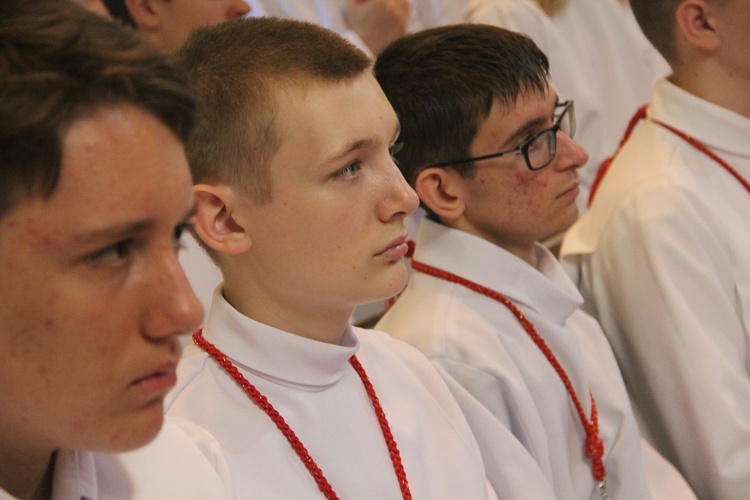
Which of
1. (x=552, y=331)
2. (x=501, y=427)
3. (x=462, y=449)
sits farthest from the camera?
(x=552, y=331)

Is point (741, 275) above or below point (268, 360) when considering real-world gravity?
below

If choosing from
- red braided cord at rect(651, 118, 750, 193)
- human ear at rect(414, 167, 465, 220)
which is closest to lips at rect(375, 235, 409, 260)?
human ear at rect(414, 167, 465, 220)

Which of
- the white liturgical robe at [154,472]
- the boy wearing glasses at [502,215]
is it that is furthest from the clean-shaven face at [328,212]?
the boy wearing glasses at [502,215]

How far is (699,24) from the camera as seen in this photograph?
212cm

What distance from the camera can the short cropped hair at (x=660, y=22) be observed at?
2.16 metres

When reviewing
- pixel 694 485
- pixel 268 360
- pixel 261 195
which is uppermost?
pixel 261 195

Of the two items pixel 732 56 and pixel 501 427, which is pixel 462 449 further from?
pixel 732 56

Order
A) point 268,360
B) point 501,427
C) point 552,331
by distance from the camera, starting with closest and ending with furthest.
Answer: point 268,360 < point 501,427 < point 552,331

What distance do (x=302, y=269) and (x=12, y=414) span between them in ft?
1.70

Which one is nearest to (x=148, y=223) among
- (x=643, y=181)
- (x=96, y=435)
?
(x=96, y=435)

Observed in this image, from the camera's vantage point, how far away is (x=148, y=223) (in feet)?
2.54

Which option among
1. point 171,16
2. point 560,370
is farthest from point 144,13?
point 560,370

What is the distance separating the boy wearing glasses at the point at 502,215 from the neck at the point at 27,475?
0.82 meters

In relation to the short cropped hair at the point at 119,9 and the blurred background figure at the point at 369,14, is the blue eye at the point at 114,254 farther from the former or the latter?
the blurred background figure at the point at 369,14
